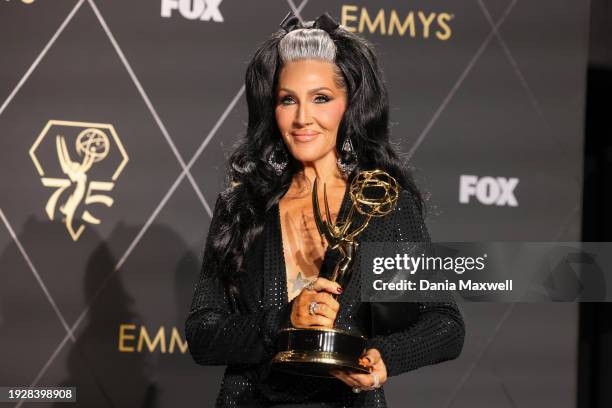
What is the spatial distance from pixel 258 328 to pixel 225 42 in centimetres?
183

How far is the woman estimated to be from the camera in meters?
2.05

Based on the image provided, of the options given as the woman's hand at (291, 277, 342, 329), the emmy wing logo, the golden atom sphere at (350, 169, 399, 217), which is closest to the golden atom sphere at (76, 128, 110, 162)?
the emmy wing logo

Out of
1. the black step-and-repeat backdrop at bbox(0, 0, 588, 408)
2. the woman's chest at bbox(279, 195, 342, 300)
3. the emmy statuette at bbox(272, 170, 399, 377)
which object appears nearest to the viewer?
the emmy statuette at bbox(272, 170, 399, 377)

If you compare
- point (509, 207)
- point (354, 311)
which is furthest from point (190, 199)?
point (354, 311)

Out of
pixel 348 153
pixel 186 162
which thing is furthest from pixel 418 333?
pixel 186 162

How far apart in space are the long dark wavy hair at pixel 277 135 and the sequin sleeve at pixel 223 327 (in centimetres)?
10

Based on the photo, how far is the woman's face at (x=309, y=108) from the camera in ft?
7.18

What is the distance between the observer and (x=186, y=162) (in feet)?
11.7

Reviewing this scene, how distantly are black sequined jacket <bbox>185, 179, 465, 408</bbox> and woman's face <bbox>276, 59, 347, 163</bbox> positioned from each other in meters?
0.15

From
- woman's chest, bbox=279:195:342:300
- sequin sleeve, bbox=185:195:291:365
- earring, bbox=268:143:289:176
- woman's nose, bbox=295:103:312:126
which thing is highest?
woman's nose, bbox=295:103:312:126

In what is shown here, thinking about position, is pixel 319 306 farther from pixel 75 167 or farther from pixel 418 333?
pixel 75 167

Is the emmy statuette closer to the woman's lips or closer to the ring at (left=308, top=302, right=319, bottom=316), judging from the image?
the ring at (left=308, top=302, right=319, bottom=316)

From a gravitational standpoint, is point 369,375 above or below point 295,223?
below

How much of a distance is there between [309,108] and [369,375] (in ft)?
2.18
